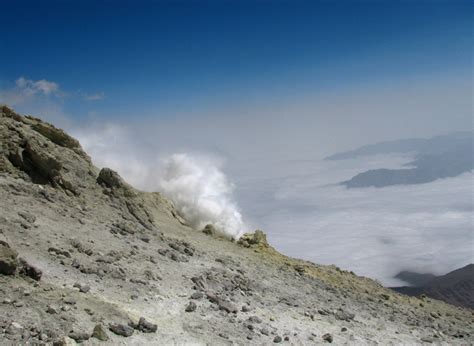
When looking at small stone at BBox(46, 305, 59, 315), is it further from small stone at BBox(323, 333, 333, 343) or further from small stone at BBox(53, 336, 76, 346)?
small stone at BBox(323, 333, 333, 343)

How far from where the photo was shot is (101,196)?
23.1 meters

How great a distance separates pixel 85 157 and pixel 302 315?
17.0m

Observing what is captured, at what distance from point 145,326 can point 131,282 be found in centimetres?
323

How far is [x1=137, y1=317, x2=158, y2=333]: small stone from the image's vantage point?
11.9m

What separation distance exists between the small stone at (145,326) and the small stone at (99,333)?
121 centimetres

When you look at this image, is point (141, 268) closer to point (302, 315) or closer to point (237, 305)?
point (237, 305)

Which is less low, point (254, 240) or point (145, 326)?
point (254, 240)

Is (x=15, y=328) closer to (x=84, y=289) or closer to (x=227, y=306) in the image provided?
(x=84, y=289)

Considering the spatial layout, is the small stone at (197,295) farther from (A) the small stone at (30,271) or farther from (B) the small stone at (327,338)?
(A) the small stone at (30,271)

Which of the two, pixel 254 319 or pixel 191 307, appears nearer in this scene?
pixel 191 307

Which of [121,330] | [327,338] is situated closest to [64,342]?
[121,330]

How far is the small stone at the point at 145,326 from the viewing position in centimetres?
1192

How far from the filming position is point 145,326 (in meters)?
12.0

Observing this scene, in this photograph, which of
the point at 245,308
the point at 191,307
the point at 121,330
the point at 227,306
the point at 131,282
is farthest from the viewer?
the point at 245,308
